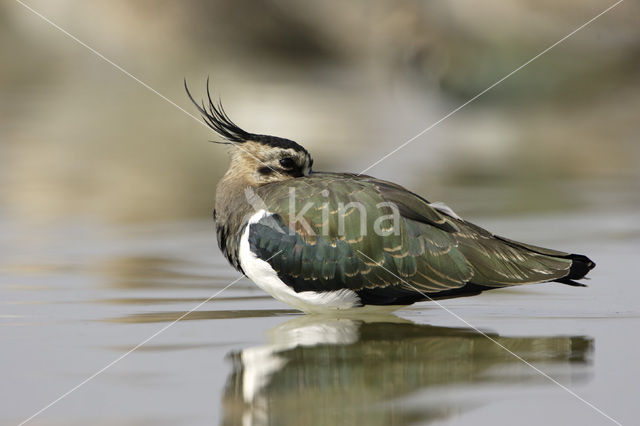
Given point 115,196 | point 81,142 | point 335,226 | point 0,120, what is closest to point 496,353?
point 335,226

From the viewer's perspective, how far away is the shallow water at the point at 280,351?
4.05m

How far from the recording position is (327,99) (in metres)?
15.4

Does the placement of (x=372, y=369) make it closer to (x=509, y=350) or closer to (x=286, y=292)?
(x=509, y=350)

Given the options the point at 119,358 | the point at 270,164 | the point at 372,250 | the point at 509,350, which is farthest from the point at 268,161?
the point at 509,350

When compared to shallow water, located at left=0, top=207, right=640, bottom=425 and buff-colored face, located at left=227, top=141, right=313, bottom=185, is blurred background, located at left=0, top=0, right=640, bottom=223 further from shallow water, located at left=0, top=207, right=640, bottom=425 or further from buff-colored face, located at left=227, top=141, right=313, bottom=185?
buff-colored face, located at left=227, top=141, right=313, bottom=185

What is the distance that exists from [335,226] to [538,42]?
9.84 m

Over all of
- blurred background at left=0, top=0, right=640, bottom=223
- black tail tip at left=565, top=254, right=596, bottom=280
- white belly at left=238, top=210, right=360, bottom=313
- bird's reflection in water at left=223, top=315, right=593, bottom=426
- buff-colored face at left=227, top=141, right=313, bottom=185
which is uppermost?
blurred background at left=0, top=0, right=640, bottom=223

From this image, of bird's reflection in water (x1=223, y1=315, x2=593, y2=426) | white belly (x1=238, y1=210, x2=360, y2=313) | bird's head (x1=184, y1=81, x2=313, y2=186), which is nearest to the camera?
bird's reflection in water (x1=223, y1=315, x2=593, y2=426)

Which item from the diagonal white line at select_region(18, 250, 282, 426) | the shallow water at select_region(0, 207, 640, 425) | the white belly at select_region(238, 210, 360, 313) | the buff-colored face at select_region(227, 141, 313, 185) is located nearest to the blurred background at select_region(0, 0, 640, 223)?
the shallow water at select_region(0, 207, 640, 425)

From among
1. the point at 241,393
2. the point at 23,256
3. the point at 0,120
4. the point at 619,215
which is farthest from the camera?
the point at 0,120

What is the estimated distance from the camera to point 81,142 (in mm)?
12320

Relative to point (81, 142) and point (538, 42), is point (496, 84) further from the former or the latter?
point (81, 142)

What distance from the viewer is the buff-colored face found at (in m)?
6.14

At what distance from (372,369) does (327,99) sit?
1097 cm
